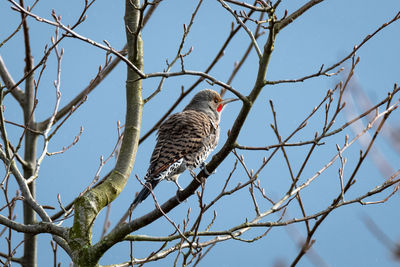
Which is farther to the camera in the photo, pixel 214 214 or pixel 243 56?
pixel 243 56

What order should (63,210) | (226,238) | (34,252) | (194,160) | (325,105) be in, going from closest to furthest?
1. (325,105)
2. (226,238)
3. (63,210)
4. (34,252)
5. (194,160)

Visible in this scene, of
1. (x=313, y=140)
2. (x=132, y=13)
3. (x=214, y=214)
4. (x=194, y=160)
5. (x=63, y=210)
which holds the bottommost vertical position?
(x=313, y=140)

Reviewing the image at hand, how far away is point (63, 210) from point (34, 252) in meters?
0.81

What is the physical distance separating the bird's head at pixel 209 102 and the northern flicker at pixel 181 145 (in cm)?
47

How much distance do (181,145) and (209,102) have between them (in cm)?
169

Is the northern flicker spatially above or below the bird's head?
below

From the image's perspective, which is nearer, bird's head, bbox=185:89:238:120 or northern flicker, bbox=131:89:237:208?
northern flicker, bbox=131:89:237:208

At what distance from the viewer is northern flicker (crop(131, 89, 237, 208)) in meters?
5.52

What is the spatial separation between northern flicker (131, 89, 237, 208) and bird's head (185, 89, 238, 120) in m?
0.47

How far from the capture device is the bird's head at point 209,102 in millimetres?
7372

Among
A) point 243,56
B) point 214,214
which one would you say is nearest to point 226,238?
point 214,214

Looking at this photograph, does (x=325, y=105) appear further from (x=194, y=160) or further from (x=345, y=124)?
(x=194, y=160)

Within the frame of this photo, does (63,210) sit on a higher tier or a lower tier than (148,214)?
higher

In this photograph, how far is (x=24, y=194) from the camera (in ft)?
14.3
